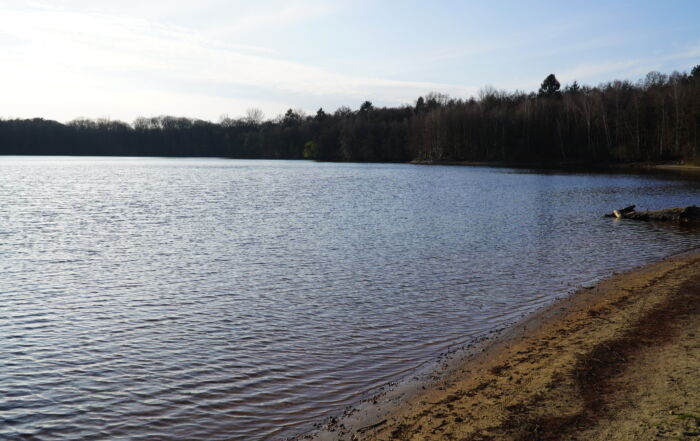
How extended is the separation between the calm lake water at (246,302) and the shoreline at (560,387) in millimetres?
845

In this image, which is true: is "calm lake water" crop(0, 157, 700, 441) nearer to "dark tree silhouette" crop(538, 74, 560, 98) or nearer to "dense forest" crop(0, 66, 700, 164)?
"dense forest" crop(0, 66, 700, 164)

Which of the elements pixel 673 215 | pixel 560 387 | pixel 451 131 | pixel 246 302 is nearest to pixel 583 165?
pixel 451 131

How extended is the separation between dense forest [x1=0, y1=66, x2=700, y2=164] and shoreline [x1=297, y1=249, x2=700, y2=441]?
81.8m

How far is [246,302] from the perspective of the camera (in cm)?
1336

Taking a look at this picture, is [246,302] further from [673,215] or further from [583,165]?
[583,165]

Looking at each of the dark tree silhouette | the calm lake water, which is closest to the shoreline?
the calm lake water

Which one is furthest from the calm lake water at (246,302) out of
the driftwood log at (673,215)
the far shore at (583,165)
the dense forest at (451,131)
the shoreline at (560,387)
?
the dense forest at (451,131)

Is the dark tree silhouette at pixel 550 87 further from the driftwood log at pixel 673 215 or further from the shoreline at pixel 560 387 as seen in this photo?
the shoreline at pixel 560 387

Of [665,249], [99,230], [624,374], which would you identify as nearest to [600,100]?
[665,249]

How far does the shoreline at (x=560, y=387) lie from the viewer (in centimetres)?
623

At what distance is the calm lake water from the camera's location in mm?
7922

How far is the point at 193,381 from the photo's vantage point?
8.70m

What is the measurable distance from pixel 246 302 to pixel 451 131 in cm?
10863

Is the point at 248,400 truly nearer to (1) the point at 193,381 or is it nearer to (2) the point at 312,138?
(1) the point at 193,381
